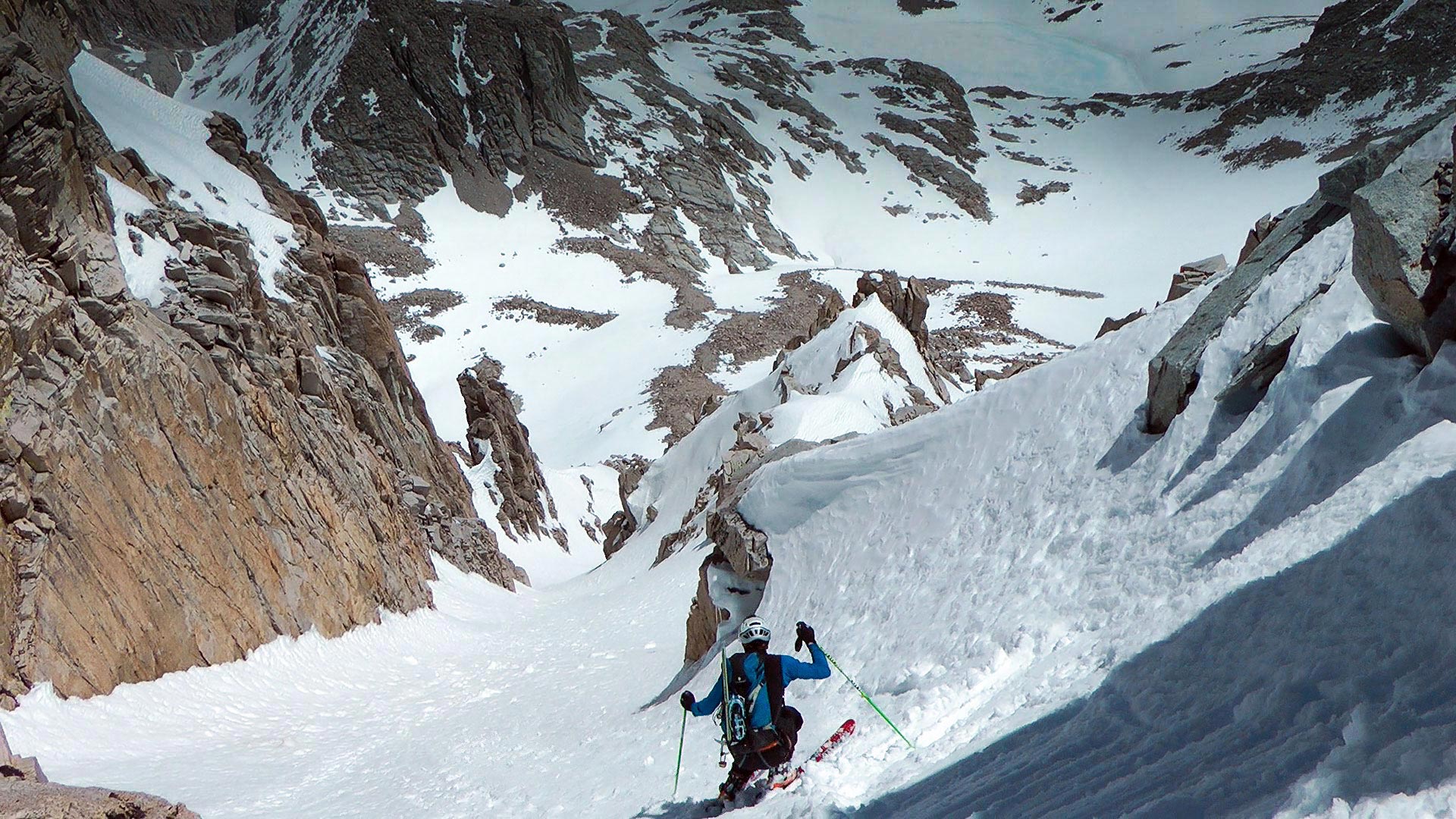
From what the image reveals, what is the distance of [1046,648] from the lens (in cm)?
725

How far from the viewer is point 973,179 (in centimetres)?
10938

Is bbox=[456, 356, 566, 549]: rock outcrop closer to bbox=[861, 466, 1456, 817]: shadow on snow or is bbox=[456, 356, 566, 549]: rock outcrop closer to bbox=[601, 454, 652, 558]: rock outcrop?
bbox=[601, 454, 652, 558]: rock outcrop

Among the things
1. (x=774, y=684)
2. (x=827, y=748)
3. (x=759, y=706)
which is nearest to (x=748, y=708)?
(x=759, y=706)

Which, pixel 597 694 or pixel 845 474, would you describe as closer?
pixel 845 474

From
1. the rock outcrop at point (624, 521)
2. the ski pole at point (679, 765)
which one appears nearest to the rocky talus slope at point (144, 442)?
the ski pole at point (679, 765)

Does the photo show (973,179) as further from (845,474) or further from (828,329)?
(845,474)

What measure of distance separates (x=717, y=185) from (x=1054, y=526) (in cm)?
9147

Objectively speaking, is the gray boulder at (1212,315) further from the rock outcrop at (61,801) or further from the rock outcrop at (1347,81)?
the rock outcrop at (1347,81)

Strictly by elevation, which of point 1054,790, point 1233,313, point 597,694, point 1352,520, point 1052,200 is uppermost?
point 1052,200

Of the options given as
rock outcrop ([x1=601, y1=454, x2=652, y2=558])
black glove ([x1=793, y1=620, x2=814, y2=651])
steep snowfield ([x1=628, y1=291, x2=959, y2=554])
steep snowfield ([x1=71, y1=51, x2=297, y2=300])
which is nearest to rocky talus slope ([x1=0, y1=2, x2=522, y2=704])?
steep snowfield ([x1=71, y1=51, x2=297, y2=300])

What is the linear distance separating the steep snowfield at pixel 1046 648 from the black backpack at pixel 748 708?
489 millimetres

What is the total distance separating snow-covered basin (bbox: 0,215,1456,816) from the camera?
6.44 metres

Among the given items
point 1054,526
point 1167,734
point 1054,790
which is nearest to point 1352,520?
point 1167,734

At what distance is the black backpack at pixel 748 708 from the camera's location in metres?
6.31
